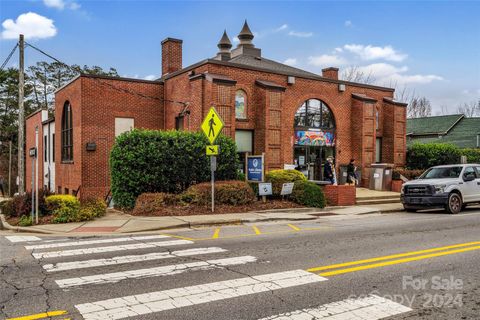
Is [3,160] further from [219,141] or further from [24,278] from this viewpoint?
[24,278]

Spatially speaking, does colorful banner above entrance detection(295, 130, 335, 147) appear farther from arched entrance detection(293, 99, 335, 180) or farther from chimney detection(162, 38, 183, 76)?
chimney detection(162, 38, 183, 76)

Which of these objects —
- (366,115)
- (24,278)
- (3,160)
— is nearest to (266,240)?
(24,278)

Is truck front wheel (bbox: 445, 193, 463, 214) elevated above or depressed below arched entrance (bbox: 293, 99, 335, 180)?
below

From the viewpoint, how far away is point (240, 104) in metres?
20.9

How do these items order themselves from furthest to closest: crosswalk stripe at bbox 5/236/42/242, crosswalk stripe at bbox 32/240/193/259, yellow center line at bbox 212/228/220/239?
1. yellow center line at bbox 212/228/220/239
2. crosswalk stripe at bbox 5/236/42/242
3. crosswalk stripe at bbox 32/240/193/259

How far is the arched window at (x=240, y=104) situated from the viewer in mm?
20781

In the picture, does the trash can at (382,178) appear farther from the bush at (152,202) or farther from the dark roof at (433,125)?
the dark roof at (433,125)

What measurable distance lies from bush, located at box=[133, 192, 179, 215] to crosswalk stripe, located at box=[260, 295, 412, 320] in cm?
987

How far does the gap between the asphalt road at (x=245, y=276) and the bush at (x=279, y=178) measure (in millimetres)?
6568

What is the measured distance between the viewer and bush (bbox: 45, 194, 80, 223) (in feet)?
41.2

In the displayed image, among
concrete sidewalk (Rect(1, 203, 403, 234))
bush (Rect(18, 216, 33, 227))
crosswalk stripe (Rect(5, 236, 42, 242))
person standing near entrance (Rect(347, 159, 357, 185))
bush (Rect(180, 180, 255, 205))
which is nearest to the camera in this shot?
crosswalk stripe (Rect(5, 236, 42, 242))

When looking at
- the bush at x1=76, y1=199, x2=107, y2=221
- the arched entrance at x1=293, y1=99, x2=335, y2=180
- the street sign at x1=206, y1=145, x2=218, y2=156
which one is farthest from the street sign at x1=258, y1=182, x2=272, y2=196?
the arched entrance at x1=293, y1=99, x2=335, y2=180

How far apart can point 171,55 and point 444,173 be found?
16.6 m

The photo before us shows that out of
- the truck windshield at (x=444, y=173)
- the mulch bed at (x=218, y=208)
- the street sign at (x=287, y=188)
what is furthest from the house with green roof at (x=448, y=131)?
the mulch bed at (x=218, y=208)
